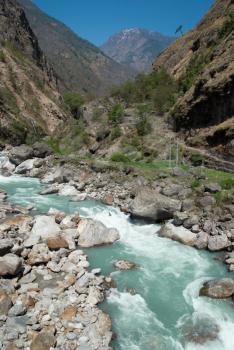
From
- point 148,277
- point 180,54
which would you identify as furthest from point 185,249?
point 180,54

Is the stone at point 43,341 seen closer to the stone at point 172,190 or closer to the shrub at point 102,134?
the stone at point 172,190

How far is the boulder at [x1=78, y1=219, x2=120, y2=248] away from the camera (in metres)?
21.0

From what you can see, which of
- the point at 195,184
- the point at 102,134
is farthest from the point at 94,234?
the point at 102,134

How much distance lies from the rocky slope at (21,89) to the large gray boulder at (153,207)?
47.5m

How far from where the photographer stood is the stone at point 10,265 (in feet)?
51.8

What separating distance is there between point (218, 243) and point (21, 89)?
83895 mm

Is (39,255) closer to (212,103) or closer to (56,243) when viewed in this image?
(56,243)

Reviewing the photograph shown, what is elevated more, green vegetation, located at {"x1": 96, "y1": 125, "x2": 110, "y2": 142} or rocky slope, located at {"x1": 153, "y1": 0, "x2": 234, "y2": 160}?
rocky slope, located at {"x1": 153, "y1": 0, "x2": 234, "y2": 160}

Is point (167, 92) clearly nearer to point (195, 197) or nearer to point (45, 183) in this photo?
point (45, 183)

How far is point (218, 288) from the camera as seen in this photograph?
53.6 ft

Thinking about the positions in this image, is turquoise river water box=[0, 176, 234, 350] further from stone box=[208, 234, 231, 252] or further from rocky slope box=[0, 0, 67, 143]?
rocky slope box=[0, 0, 67, 143]

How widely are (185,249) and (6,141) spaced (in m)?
52.6

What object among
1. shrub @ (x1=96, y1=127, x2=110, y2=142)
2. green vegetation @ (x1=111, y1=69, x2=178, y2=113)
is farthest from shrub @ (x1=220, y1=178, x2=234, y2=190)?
shrub @ (x1=96, y1=127, x2=110, y2=142)

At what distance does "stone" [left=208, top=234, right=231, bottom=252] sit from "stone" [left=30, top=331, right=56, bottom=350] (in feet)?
39.2
